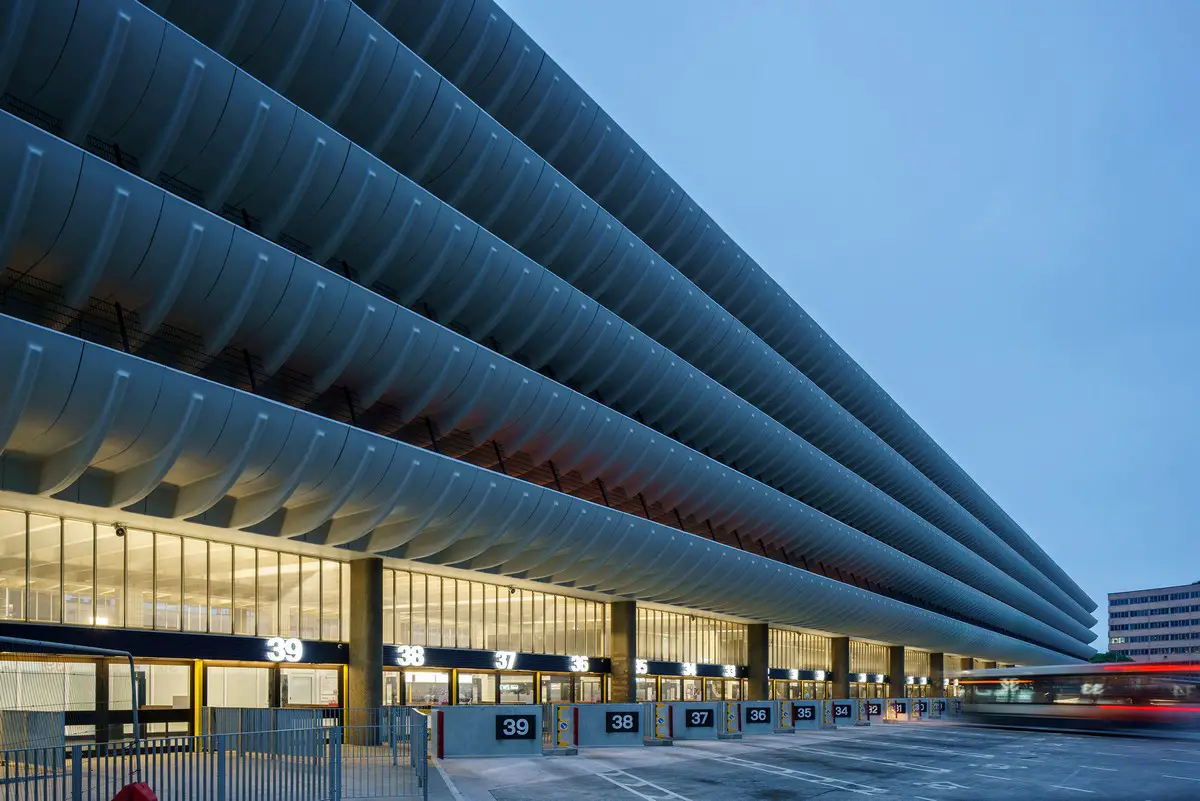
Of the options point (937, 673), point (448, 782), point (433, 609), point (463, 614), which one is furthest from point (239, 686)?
point (937, 673)

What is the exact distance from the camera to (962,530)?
98750 mm

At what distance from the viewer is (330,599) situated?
34500 mm

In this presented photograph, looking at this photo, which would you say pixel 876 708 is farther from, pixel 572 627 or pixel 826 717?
pixel 572 627

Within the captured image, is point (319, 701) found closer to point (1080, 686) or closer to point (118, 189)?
point (118, 189)

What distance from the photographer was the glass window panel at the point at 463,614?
40969 mm

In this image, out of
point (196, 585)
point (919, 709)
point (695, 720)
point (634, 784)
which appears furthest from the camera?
point (919, 709)

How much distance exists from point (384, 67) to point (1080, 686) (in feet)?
155

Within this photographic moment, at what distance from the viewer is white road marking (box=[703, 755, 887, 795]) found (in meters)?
25.7

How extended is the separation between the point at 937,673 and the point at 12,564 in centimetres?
9575

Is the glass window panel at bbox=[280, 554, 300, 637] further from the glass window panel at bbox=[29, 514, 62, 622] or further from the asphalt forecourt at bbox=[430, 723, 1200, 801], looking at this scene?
the glass window panel at bbox=[29, 514, 62, 622]

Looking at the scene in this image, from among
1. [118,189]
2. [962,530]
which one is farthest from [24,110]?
[962,530]

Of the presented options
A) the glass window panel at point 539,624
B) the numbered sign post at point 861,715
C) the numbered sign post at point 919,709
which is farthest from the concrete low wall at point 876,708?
the glass window panel at point 539,624

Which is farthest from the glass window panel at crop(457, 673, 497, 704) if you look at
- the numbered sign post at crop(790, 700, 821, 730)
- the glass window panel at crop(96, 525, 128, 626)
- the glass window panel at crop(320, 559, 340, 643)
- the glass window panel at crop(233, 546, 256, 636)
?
the glass window panel at crop(96, 525, 128, 626)

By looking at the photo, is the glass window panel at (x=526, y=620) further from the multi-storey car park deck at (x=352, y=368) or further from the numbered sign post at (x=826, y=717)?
the numbered sign post at (x=826, y=717)
